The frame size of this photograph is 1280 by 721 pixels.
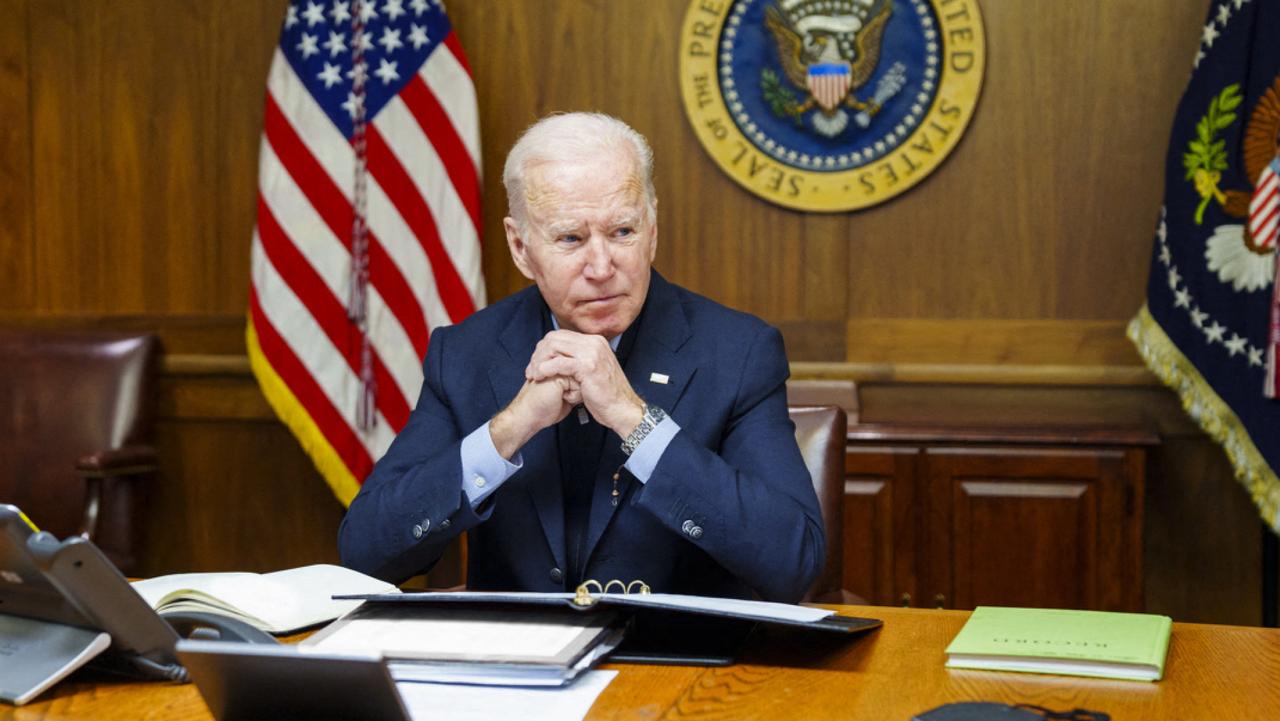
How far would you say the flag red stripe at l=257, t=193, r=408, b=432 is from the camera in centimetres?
406

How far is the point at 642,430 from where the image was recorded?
1.86 metres

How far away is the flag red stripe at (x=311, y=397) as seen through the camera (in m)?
4.04

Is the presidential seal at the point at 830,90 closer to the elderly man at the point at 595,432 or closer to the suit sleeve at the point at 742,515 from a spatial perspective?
the elderly man at the point at 595,432

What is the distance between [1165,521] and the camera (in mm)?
3920

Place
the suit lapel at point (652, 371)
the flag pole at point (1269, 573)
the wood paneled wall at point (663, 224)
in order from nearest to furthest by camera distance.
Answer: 1. the suit lapel at point (652, 371)
2. the flag pole at point (1269, 573)
3. the wood paneled wall at point (663, 224)

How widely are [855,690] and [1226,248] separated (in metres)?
2.61

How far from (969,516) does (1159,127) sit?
1.33 metres

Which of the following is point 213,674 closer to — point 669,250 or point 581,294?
point 581,294

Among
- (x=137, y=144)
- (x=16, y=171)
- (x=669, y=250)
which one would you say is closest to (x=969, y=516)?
(x=669, y=250)

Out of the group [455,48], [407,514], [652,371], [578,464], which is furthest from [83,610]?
[455,48]

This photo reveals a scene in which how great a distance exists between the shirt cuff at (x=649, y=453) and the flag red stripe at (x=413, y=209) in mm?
2237

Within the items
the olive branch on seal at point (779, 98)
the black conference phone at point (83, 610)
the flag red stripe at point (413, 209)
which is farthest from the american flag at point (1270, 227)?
the black conference phone at point (83, 610)

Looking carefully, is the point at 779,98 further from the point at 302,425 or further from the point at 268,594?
the point at 268,594

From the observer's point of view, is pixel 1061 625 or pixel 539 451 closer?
pixel 1061 625
